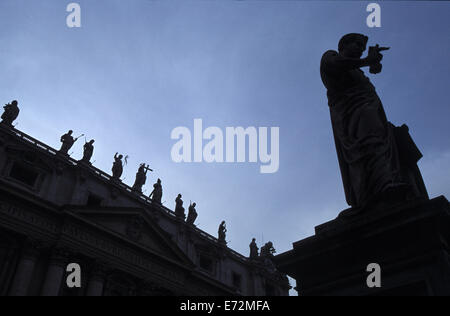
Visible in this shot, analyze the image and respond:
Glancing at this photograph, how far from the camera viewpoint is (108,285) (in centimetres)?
2398

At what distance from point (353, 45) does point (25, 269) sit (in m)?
20.3

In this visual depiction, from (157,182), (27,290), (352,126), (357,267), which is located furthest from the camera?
(157,182)

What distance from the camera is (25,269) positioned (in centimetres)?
2055

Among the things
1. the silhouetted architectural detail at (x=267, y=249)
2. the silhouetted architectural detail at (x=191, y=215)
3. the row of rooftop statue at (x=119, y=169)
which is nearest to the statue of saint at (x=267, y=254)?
the silhouetted architectural detail at (x=267, y=249)

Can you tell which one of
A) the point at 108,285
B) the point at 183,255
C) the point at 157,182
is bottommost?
the point at 108,285

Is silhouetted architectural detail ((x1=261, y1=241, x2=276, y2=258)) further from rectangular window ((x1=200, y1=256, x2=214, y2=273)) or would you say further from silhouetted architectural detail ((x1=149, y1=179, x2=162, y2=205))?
silhouetted architectural detail ((x1=149, y1=179, x2=162, y2=205))

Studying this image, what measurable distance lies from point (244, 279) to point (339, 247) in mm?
31958

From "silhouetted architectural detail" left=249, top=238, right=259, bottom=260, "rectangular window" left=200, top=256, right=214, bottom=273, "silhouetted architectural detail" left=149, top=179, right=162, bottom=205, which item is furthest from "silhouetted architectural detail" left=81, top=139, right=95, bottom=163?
"silhouetted architectural detail" left=249, top=238, right=259, bottom=260

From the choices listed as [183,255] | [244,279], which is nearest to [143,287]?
[183,255]

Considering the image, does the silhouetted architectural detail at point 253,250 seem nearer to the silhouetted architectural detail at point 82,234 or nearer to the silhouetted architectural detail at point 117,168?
the silhouetted architectural detail at point 82,234

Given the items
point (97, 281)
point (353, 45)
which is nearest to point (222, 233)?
point (97, 281)

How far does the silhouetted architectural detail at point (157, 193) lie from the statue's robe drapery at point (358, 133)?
2521 centimetres

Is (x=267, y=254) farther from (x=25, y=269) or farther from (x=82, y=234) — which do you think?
(x=25, y=269)
